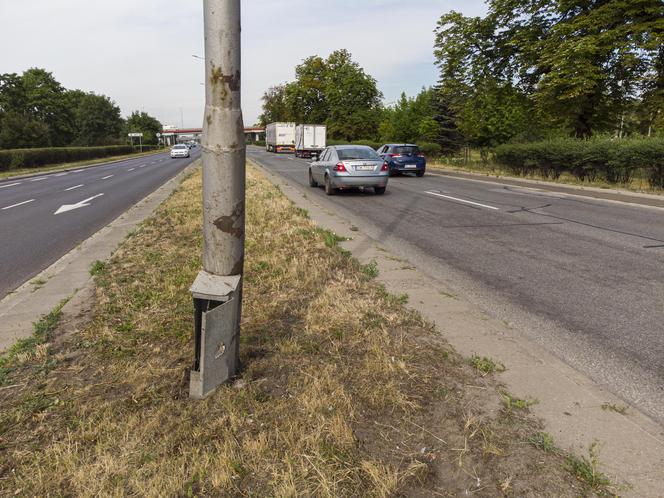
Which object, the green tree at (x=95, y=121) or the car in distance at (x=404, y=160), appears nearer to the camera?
the car in distance at (x=404, y=160)

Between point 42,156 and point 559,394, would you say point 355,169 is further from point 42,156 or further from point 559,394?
Result: point 42,156

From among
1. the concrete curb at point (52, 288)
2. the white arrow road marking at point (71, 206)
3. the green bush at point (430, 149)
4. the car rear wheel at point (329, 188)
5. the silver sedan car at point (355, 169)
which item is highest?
the green bush at point (430, 149)

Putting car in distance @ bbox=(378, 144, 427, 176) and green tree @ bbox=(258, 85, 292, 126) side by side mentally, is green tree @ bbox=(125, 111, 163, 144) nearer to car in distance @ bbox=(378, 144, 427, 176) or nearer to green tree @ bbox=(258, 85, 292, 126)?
green tree @ bbox=(258, 85, 292, 126)

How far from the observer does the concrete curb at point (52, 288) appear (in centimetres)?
412

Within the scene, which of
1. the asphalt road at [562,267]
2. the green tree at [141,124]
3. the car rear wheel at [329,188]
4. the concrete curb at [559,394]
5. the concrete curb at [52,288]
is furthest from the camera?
the green tree at [141,124]

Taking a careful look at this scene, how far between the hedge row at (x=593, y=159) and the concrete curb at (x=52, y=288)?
16747mm

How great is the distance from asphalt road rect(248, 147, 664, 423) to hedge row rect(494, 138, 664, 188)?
4474mm

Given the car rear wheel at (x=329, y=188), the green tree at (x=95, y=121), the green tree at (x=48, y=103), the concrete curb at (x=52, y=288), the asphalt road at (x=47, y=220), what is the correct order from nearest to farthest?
the concrete curb at (x=52, y=288) → the asphalt road at (x=47, y=220) → the car rear wheel at (x=329, y=188) → the green tree at (x=48, y=103) → the green tree at (x=95, y=121)

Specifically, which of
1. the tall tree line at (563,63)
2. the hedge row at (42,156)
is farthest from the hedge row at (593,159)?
the hedge row at (42,156)

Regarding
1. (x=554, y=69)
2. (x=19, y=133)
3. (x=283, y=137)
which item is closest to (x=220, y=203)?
(x=554, y=69)

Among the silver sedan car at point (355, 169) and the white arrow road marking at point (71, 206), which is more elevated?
the silver sedan car at point (355, 169)

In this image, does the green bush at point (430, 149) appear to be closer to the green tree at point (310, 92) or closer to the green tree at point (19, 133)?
the green tree at point (310, 92)

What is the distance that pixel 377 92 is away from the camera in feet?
210

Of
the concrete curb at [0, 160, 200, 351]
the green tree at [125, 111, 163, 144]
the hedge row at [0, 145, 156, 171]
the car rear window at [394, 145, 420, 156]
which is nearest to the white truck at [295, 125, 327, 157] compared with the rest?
the hedge row at [0, 145, 156, 171]
